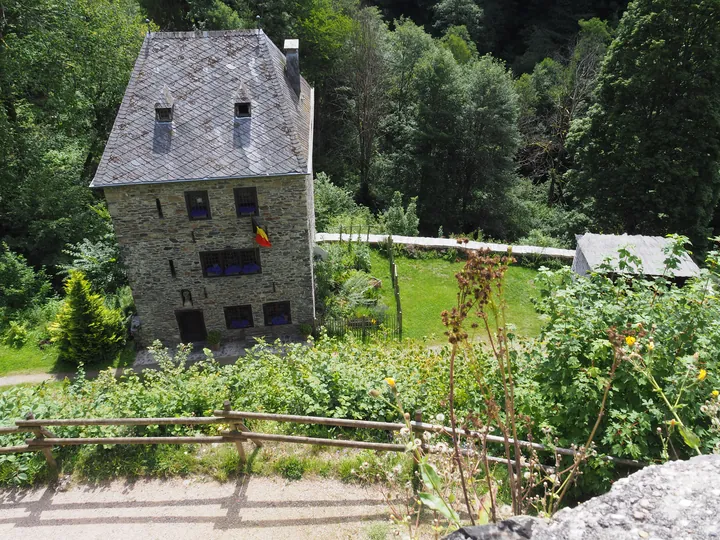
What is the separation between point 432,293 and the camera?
21.1 m

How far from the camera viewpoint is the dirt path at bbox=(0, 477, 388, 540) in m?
7.19

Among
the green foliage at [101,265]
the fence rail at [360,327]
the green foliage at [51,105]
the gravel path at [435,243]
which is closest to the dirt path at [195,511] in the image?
the fence rail at [360,327]

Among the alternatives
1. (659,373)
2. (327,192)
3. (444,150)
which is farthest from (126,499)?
(444,150)

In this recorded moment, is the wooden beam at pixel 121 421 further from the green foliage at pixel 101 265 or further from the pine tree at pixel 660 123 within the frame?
the pine tree at pixel 660 123

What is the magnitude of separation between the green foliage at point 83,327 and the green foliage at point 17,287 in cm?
349

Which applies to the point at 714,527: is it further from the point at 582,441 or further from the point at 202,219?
the point at 202,219

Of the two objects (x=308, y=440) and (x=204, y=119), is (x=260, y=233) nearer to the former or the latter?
(x=204, y=119)

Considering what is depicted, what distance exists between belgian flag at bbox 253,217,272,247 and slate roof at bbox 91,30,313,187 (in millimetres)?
1701

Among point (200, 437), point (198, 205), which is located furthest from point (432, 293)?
point (200, 437)

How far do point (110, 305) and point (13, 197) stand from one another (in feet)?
30.7

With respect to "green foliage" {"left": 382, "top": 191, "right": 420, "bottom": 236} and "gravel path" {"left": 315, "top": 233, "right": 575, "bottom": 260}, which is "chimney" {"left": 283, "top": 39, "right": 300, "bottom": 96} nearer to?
"gravel path" {"left": 315, "top": 233, "right": 575, "bottom": 260}

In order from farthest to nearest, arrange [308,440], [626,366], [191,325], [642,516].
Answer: [191,325], [308,440], [626,366], [642,516]

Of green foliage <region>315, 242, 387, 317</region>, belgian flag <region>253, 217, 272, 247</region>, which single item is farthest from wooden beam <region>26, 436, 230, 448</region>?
green foliage <region>315, 242, 387, 317</region>

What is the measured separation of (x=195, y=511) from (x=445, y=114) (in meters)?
27.0
